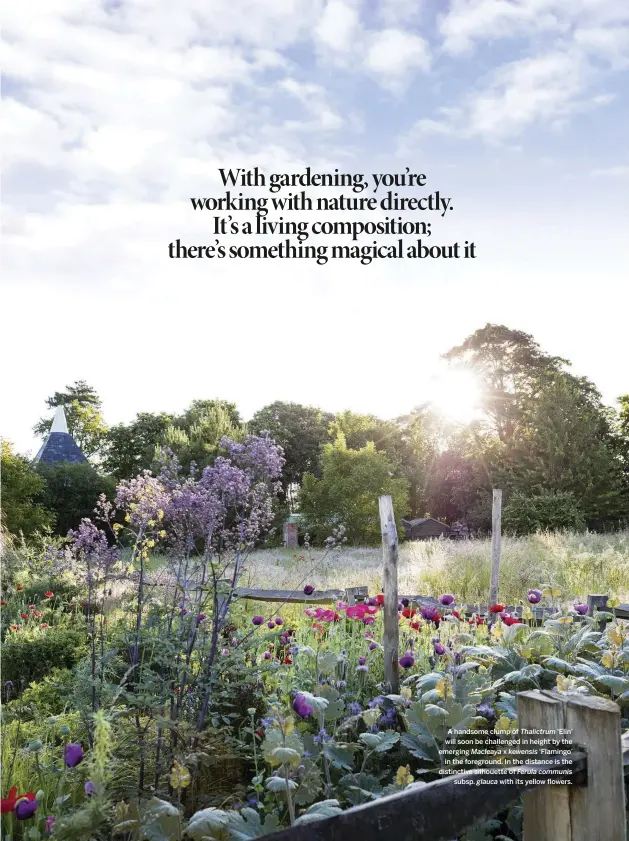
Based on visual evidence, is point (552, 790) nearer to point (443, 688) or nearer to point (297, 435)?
point (443, 688)

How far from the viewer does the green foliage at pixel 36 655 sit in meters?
5.54

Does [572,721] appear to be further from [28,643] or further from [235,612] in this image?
[28,643]

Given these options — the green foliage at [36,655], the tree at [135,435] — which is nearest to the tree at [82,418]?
the tree at [135,435]

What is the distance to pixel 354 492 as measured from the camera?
810 inches

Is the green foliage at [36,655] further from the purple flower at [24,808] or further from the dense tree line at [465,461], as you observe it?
the dense tree line at [465,461]

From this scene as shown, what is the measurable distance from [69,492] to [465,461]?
13584 mm

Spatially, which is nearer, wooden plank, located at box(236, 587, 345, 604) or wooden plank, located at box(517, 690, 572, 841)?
wooden plank, located at box(517, 690, 572, 841)

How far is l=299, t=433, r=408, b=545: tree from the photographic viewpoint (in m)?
20.5

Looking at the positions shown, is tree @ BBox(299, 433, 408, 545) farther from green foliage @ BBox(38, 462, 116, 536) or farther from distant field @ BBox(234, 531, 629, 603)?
distant field @ BBox(234, 531, 629, 603)

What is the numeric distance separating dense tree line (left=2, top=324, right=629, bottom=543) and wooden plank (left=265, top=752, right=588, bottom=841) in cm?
1510

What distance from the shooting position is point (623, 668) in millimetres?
3875

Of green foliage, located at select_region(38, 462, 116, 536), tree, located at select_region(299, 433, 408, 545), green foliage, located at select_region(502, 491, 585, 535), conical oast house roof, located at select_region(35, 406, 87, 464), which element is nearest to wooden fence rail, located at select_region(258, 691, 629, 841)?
tree, located at select_region(299, 433, 408, 545)

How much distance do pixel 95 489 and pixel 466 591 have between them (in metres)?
15.4

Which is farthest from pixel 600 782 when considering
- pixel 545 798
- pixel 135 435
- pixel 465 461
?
pixel 135 435
